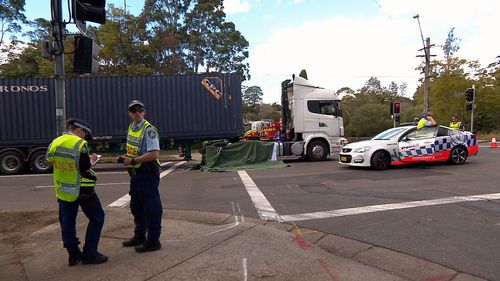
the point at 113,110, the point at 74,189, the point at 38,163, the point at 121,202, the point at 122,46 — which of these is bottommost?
the point at 121,202

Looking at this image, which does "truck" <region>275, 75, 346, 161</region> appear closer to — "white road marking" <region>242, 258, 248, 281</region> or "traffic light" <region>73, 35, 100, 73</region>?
"traffic light" <region>73, 35, 100, 73</region>

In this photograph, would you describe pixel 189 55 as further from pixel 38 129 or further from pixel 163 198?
pixel 163 198

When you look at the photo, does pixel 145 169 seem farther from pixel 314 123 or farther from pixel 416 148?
pixel 314 123

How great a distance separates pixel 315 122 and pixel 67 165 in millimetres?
13304

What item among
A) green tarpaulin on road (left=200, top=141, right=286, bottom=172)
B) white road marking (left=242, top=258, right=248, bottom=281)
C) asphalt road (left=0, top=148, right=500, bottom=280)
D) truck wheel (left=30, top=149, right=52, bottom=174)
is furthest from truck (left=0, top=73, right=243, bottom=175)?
white road marking (left=242, top=258, right=248, bottom=281)

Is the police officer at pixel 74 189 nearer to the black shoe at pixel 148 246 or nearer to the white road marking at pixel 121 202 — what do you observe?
the black shoe at pixel 148 246

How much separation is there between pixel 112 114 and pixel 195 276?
12.7 m

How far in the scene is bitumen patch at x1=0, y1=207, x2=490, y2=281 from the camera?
4.31 m

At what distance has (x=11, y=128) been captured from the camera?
609 inches

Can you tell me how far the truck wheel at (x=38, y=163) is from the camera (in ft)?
50.9

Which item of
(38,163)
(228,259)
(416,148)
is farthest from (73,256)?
(38,163)

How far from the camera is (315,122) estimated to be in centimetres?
1697

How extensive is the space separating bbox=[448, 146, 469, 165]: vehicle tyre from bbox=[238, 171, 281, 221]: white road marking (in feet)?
22.3

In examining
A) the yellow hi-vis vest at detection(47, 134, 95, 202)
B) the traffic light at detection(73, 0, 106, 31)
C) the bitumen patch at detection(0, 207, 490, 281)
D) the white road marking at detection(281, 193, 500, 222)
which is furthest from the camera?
the white road marking at detection(281, 193, 500, 222)
